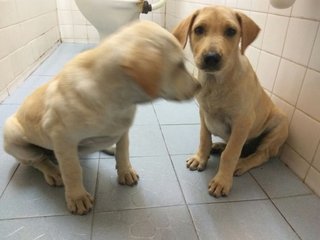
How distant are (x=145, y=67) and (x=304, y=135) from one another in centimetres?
94

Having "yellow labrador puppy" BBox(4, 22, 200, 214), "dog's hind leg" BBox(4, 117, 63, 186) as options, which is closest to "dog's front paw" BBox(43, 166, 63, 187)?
"dog's hind leg" BBox(4, 117, 63, 186)

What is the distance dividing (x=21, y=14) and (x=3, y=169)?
1499 mm

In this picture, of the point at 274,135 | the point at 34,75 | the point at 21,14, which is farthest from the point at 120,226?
the point at 21,14

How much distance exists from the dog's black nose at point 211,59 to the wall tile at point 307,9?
0.49 metres

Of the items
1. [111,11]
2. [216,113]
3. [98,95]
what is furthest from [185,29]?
[111,11]

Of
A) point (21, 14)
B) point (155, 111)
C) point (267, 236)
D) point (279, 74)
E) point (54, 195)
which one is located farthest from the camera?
point (21, 14)

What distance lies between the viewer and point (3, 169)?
1.25m

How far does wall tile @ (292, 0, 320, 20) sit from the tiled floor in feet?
2.31

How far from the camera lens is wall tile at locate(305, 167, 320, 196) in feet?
3.91

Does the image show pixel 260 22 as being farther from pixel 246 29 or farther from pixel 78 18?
pixel 78 18

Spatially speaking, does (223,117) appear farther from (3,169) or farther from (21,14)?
(21,14)

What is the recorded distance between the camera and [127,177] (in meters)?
1.18

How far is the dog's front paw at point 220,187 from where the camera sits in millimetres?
1156

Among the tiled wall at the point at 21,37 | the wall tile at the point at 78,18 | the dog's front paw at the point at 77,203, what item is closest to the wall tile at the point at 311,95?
the dog's front paw at the point at 77,203
